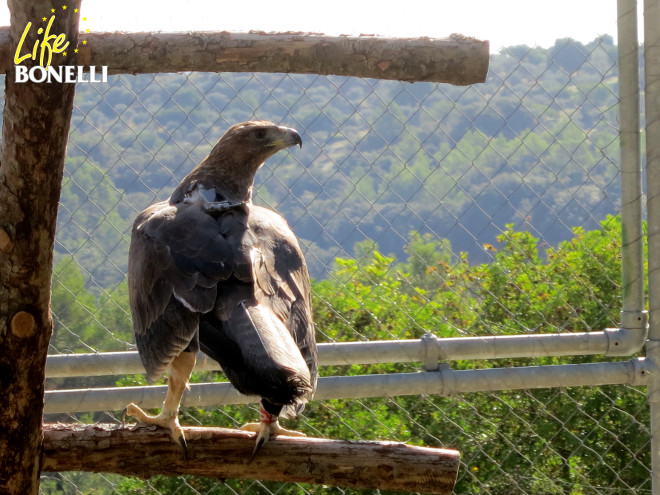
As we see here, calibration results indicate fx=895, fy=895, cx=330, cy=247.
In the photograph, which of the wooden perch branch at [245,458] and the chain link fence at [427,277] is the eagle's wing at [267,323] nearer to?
the wooden perch branch at [245,458]

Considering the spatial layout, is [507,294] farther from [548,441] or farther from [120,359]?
[120,359]

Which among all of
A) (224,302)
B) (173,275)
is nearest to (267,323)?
(224,302)

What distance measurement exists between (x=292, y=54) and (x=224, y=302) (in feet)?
2.73

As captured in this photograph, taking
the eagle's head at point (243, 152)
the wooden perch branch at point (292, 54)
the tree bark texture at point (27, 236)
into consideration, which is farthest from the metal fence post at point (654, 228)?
the tree bark texture at point (27, 236)

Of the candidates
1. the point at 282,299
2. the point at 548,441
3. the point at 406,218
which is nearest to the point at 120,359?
the point at 282,299

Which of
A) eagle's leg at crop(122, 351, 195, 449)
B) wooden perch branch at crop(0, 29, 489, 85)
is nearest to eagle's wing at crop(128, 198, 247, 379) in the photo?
eagle's leg at crop(122, 351, 195, 449)

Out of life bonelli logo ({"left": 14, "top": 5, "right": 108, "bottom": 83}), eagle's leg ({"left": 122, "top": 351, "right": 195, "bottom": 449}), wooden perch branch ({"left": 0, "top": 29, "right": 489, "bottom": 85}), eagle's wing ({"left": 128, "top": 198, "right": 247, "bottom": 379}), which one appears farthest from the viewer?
eagle's leg ({"left": 122, "top": 351, "right": 195, "bottom": 449})

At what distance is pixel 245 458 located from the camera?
9.93 feet

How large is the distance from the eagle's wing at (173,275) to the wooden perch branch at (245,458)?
0.86 ft

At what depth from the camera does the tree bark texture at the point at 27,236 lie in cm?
217

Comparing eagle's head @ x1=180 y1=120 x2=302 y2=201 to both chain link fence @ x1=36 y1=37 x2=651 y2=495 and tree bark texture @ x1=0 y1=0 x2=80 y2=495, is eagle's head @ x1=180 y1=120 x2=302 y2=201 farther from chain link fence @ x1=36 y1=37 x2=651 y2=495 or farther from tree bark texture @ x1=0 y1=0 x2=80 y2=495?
tree bark texture @ x1=0 y1=0 x2=80 y2=495

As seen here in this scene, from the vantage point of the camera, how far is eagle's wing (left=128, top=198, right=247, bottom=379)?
9.68ft

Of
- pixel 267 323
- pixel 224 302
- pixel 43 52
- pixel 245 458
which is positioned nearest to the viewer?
pixel 43 52

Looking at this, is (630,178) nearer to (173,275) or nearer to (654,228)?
(654,228)
